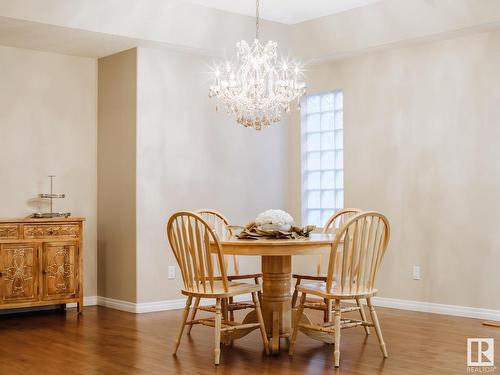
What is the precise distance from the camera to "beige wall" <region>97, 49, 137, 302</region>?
257 inches

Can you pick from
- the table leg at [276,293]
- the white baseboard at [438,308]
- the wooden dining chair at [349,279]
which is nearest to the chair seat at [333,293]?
the wooden dining chair at [349,279]

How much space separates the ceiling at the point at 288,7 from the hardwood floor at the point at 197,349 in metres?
2.87

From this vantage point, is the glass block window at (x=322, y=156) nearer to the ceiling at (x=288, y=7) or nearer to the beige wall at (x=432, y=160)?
the beige wall at (x=432, y=160)

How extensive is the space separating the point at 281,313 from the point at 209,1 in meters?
3.16

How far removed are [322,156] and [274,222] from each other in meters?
2.77

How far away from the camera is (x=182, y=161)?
6.76 metres

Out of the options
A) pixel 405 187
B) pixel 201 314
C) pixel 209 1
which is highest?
pixel 209 1

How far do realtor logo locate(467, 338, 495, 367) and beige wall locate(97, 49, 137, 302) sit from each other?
10.1 feet

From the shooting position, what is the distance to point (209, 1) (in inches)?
257

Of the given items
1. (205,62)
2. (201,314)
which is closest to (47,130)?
(205,62)

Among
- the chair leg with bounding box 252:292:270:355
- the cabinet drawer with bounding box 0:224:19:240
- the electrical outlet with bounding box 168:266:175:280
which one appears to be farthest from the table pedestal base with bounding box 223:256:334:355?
the cabinet drawer with bounding box 0:224:19:240

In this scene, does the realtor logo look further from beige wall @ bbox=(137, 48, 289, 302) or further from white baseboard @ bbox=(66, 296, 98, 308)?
white baseboard @ bbox=(66, 296, 98, 308)

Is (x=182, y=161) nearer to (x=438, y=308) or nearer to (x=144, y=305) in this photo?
(x=144, y=305)

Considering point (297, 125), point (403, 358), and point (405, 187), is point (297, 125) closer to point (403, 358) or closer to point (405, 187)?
point (405, 187)
